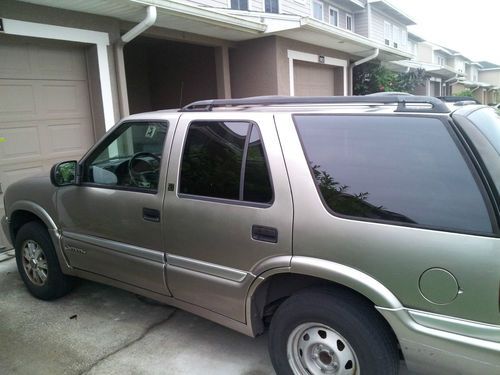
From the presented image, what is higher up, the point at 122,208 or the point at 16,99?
the point at 16,99

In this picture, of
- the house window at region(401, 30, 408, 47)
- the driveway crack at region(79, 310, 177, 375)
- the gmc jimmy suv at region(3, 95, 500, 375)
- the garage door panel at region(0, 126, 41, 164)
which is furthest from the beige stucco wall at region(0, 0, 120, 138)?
the house window at region(401, 30, 408, 47)

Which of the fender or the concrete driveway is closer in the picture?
the concrete driveway

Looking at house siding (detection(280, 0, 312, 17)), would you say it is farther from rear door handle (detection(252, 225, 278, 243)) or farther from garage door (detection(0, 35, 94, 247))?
rear door handle (detection(252, 225, 278, 243))

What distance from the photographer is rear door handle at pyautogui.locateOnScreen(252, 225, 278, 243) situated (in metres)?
2.51

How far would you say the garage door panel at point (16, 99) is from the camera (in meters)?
5.57

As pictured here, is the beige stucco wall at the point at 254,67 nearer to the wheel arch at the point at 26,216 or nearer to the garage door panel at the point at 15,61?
the garage door panel at the point at 15,61

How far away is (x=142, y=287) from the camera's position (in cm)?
333

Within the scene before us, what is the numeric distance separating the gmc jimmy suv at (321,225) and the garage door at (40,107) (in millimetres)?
2791

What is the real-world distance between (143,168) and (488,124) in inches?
93.2

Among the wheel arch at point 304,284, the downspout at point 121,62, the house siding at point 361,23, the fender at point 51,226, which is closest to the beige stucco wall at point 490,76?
the house siding at point 361,23

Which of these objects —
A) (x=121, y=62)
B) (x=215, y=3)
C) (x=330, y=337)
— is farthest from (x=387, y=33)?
(x=330, y=337)

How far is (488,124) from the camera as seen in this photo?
2365 mm

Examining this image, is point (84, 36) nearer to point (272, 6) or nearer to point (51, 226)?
point (51, 226)

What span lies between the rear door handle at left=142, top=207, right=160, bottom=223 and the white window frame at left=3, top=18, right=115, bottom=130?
3715 mm
